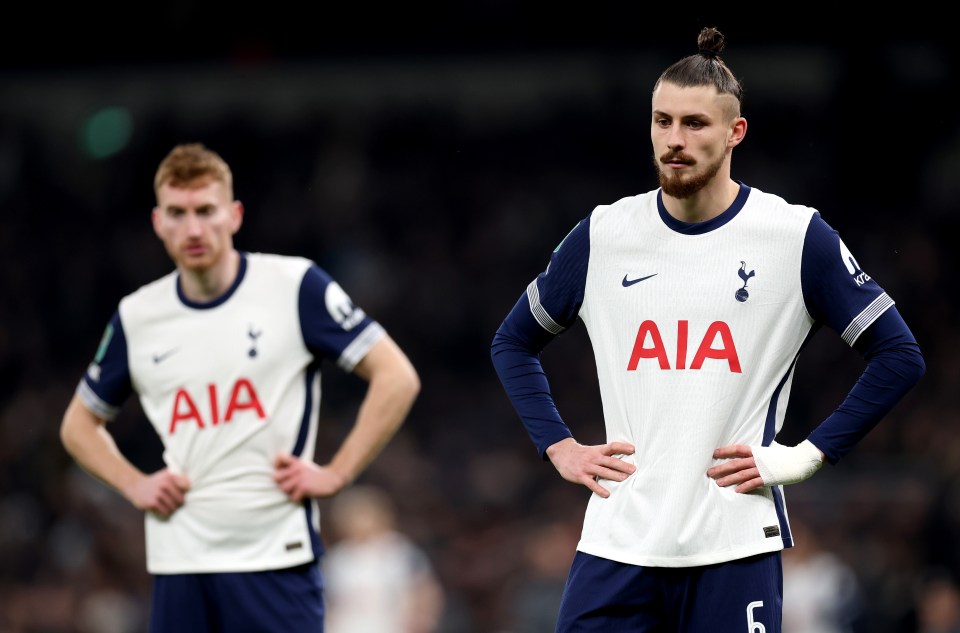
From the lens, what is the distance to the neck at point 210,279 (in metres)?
5.81

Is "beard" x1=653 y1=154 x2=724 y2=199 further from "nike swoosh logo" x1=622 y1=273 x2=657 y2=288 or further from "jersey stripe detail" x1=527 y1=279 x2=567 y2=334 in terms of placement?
"jersey stripe detail" x1=527 y1=279 x2=567 y2=334

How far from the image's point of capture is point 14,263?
18078 millimetres

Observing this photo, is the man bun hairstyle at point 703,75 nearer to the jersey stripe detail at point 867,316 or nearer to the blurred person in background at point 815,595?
the jersey stripe detail at point 867,316

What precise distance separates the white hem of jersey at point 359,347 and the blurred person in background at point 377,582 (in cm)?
518

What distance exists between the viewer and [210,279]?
582 centimetres

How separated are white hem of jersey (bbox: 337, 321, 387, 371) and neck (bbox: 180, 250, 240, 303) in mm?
527

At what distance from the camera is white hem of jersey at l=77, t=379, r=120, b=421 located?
5.98m

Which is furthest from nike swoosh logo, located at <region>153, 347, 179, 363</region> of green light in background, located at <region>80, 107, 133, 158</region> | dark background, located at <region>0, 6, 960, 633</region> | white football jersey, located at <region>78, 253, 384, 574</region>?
green light in background, located at <region>80, 107, 133, 158</region>

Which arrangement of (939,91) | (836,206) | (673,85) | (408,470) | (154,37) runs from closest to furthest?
(673,85) → (408,470) → (836,206) → (939,91) → (154,37)

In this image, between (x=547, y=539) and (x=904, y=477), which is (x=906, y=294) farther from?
(x=547, y=539)

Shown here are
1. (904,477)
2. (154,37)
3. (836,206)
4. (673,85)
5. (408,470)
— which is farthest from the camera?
(154,37)

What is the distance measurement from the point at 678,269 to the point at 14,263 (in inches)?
584

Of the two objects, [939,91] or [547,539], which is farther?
[939,91]

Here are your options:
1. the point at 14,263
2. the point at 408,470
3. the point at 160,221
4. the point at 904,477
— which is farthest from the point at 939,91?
the point at 160,221
